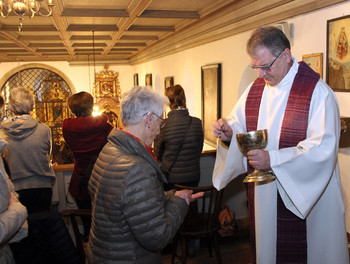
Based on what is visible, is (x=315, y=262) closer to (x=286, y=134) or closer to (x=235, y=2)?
(x=286, y=134)

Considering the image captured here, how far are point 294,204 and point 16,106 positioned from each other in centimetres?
253

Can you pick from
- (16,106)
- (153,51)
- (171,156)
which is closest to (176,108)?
(171,156)

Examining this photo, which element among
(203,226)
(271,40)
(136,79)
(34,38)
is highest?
(34,38)

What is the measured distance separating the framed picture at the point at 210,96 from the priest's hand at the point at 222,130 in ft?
10.9

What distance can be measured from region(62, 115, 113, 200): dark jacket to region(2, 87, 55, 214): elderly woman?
0.79 feet

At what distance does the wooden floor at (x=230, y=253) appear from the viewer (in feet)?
12.3

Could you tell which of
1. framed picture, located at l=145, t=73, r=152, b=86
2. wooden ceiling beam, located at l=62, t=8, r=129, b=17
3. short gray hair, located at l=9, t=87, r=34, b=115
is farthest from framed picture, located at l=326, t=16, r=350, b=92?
framed picture, located at l=145, t=73, r=152, b=86

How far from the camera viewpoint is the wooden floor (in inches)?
148

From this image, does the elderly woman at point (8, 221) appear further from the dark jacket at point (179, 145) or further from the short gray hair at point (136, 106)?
the dark jacket at point (179, 145)

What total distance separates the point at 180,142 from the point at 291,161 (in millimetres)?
1752

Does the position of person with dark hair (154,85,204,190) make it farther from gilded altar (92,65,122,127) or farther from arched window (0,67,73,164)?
arched window (0,67,73,164)

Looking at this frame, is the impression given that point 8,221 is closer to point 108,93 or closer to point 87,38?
point 87,38

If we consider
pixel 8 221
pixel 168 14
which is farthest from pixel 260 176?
pixel 168 14

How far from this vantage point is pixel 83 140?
3.54m
